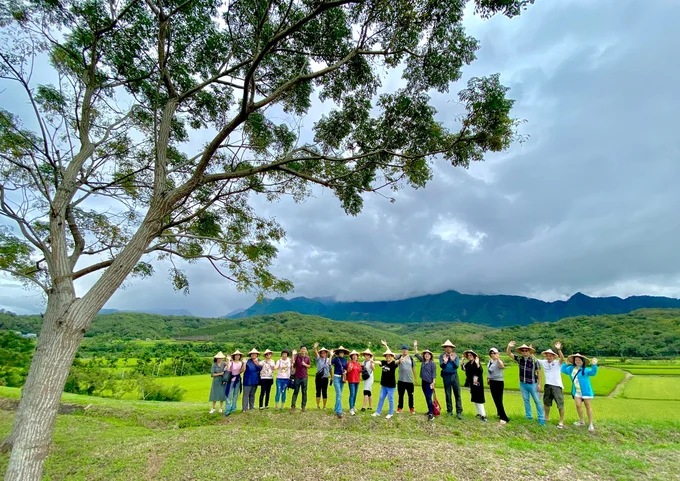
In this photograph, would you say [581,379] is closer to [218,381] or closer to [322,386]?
[322,386]

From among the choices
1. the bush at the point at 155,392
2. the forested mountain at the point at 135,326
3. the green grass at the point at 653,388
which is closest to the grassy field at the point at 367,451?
the bush at the point at 155,392

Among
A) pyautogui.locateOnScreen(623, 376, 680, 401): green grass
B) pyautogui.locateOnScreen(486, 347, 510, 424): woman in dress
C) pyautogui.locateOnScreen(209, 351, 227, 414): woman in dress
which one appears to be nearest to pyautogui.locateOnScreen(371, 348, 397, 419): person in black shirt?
pyautogui.locateOnScreen(486, 347, 510, 424): woman in dress

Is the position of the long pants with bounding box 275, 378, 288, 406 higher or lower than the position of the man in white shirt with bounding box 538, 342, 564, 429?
lower

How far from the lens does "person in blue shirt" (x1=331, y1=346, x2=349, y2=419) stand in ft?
31.2

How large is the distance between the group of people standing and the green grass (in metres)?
23.3

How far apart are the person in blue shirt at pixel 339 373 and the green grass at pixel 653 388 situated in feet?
89.4

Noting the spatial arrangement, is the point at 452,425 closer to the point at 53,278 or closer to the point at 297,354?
the point at 297,354

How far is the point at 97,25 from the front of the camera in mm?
6562

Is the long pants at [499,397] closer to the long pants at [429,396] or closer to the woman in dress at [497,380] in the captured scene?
the woman in dress at [497,380]

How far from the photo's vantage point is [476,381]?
29.6 feet

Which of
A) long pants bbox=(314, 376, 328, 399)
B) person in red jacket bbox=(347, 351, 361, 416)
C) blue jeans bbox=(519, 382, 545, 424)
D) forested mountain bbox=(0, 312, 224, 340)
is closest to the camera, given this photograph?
blue jeans bbox=(519, 382, 545, 424)

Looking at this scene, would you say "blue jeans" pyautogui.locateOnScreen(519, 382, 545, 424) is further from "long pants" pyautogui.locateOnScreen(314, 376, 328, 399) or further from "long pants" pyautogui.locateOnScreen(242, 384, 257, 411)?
"long pants" pyautogui.locateOnScreen(242, 384, 257, 411)

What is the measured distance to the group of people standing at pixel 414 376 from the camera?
28.7 feet

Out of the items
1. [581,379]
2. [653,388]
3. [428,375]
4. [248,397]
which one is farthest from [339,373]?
[653,388]
